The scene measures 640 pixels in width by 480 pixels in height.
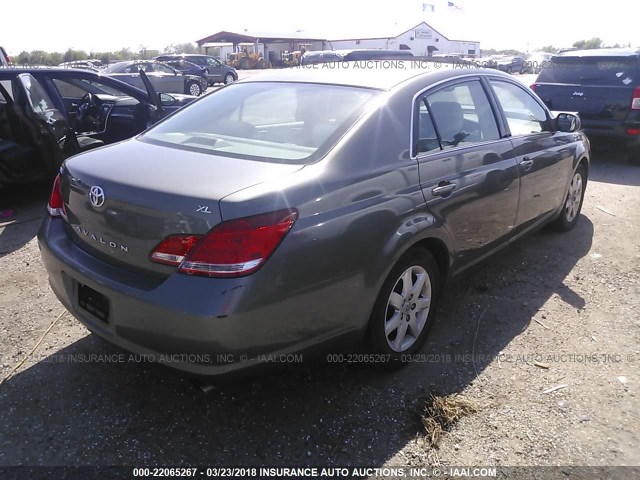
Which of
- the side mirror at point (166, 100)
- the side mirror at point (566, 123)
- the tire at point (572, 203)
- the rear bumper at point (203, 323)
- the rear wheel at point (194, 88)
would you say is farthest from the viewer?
the rear wheel at point (194, 88)

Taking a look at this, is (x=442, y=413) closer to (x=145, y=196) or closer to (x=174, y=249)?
(x=174, y=249)

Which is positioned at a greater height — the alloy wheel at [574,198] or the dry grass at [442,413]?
the alloy wheel at [574,198]

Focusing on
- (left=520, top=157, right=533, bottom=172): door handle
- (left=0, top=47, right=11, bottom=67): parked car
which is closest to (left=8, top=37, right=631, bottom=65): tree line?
(left=0, top=47, right=11, bottom=67): parked car

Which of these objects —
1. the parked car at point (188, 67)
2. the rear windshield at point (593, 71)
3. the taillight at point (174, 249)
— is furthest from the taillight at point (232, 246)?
the parked car at point (188, 67)

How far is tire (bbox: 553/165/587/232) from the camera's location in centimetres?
516

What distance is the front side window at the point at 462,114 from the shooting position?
10.6 feet

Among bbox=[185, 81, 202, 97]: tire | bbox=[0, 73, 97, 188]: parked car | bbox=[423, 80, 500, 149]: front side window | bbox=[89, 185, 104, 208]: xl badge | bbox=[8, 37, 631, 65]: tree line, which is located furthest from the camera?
bbox=[8, 37, 631, 65]: tree line

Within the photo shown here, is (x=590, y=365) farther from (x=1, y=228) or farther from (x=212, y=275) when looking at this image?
(x=1, y=228)

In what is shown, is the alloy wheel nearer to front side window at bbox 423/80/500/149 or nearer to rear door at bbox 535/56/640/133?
front side window at bbox 423/80/500/149

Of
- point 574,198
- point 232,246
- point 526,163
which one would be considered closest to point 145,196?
point 232,246

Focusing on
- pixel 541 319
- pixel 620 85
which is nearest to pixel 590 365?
pixel 541 319

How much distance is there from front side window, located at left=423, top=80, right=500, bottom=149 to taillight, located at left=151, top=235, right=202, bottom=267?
5.54ft

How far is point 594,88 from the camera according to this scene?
8227 millimetres

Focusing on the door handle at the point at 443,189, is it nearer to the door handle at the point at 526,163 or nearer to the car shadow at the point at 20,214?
the door handle at the point at 526,163
